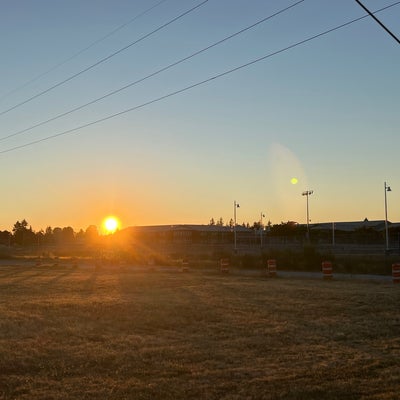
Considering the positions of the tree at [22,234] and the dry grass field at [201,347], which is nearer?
the dry grass field at [201,347]

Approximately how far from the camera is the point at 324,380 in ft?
28.6

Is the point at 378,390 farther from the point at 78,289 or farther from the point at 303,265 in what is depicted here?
the point at 303,265

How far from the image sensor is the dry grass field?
8312mm

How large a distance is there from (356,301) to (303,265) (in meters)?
25.4

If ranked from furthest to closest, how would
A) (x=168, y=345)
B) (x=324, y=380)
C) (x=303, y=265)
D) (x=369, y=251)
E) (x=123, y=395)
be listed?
(x=369, y=251) < (x=303, y=265) < (x=168, y=345) < (x=324, y=380) < (x=123, y=395)

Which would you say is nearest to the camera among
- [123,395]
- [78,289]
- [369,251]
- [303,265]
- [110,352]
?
[123,395]

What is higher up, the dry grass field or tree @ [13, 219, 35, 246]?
tree @ [13, 219, 35, 246]

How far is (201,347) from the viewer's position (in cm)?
1146

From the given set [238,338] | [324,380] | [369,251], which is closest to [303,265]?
[369,251]

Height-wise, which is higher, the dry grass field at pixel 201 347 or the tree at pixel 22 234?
the tree at pixel 22 234

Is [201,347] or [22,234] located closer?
[201,347]

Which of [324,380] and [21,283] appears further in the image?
[21,283]

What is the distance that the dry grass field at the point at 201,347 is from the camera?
327 inches

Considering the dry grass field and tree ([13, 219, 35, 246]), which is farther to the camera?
tree ([13, 219, 35, 246])
